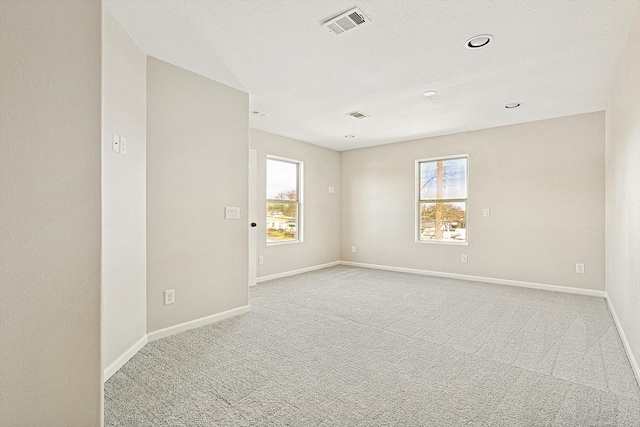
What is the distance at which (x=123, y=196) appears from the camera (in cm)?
243

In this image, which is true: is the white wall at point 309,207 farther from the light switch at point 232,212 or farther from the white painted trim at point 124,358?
the white painted trim at point 124,358

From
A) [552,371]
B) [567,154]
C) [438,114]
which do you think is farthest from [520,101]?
[552,371]

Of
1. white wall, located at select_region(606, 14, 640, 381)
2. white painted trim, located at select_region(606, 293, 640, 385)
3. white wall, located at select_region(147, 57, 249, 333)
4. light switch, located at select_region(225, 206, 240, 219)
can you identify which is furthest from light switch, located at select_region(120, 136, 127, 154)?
white painted trim, located at select_region(606, 293, 640, 385)

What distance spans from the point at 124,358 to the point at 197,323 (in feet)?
2.65
